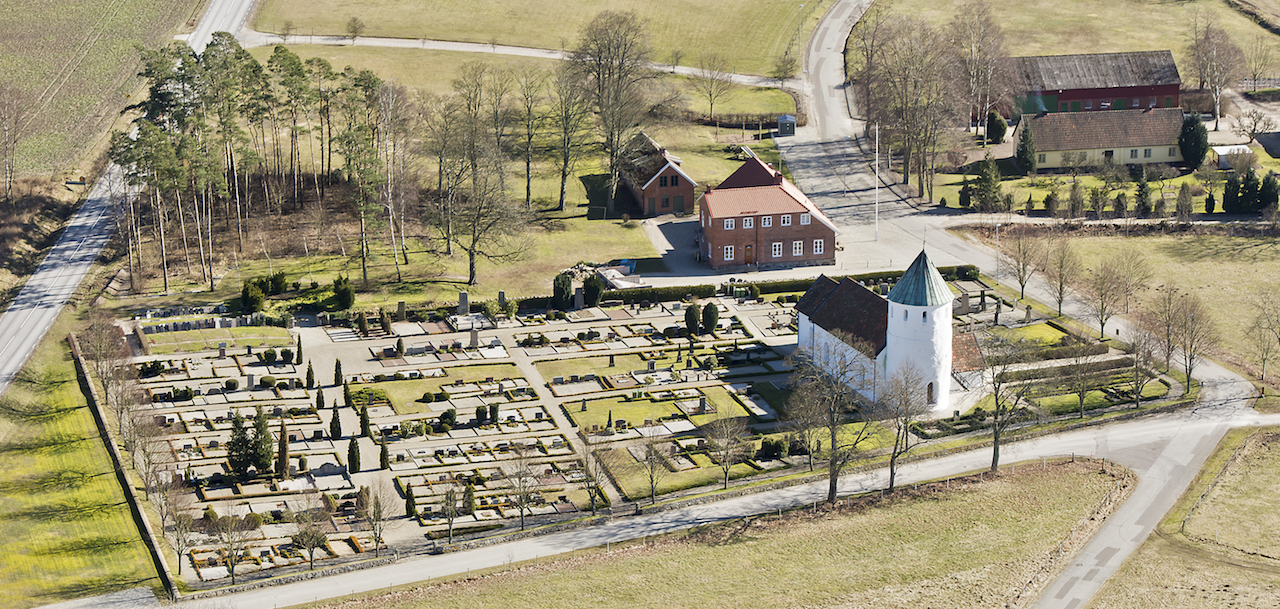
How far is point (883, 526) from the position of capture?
80562 mm

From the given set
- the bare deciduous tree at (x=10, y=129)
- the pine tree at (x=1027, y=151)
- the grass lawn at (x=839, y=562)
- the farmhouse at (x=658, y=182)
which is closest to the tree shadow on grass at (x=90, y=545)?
the grass lawn at (x=839, y=562)

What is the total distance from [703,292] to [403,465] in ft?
119

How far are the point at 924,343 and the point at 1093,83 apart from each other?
8102cm

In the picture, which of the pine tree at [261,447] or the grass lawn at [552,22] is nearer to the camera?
the pine tree at [261,447]

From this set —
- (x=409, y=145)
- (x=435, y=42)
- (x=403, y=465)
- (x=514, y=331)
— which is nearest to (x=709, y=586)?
(x=403, y=465)

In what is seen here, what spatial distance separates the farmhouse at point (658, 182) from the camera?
136 meters

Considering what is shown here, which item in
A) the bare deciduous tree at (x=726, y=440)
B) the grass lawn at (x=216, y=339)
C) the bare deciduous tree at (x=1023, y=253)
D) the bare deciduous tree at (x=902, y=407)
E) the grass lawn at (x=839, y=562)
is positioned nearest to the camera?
the grass lawn at (x=839, y=562)

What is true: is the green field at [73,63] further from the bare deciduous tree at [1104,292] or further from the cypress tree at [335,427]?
the bare deciduous tree at [1104,292]

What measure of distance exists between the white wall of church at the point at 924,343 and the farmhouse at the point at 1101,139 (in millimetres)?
59244

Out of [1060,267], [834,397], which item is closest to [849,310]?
[834,397]

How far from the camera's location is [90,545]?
76.8 meters

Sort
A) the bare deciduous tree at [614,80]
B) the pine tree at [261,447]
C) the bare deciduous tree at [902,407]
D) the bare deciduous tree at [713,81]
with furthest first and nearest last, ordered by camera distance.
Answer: the bare deciduous tree at [713,81], the bare deciduous tree at [614,80], the bare deciduous tree at [902,407], the pine tree at [261,447]

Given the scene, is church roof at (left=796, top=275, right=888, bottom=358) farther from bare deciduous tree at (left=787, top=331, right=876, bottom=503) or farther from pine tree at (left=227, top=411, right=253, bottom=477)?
pine tree at (left=227, top=411, right=253, bottom=477)

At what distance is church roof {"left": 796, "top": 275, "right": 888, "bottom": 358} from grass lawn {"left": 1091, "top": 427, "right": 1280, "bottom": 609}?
823 inches
